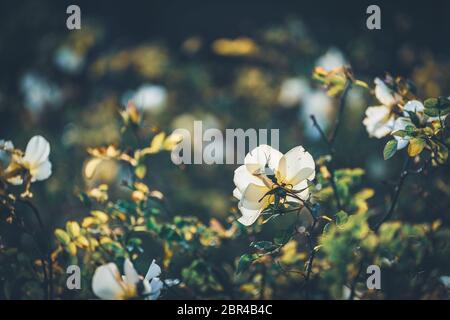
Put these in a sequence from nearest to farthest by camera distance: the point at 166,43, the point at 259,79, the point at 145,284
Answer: the point at 145,284, the point at 259,79, the point at 166,43

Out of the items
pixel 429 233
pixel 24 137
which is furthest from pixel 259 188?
pixel 24 137

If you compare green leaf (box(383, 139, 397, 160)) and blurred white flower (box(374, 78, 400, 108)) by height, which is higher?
blurred white flower (box(374, 78, 400, 108))

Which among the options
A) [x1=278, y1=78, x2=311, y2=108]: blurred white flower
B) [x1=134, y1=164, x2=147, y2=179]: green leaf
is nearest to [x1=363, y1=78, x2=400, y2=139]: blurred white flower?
[x1=134, y1=164, x2=147, y2=179]: green leaf

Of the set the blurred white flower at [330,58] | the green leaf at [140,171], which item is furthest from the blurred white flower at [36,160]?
the blurred white flower at [330,58]

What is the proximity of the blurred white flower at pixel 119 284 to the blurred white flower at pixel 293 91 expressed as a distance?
135 cm

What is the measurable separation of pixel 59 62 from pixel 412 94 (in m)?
1.63

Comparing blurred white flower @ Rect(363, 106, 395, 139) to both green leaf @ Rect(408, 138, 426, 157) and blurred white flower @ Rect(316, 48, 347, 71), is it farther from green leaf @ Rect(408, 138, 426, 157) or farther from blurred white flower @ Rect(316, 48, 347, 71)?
blurred white flower @ Rect(316, 48, 347, 71)

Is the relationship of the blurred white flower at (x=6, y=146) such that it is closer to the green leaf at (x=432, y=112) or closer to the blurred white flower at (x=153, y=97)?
the green leaf at (x=432, y=112)

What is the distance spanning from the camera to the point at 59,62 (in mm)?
2023

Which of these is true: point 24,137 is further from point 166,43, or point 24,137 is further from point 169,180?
point 166,43

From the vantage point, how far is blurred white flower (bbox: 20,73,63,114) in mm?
1907

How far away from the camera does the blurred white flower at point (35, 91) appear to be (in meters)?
1.91

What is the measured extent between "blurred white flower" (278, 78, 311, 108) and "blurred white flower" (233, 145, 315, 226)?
4.10 ft
